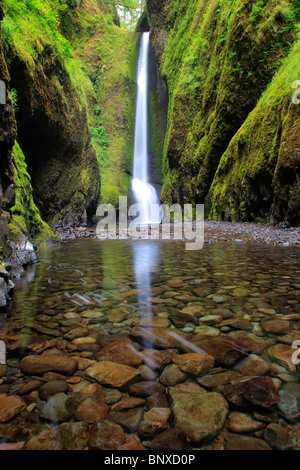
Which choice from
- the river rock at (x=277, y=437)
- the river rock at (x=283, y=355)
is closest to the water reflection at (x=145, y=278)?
the river rock at (x=283, y=355)

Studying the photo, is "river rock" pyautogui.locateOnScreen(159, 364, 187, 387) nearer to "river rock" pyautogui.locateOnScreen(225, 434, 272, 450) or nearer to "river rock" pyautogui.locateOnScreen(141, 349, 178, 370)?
"river rock" pyautogui.locateOnScreen(141, 349, 178, 370)

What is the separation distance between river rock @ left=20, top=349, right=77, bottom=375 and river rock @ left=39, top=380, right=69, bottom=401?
3.2 inches

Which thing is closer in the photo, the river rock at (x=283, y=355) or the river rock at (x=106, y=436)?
the river rock at (x=106, y=436)

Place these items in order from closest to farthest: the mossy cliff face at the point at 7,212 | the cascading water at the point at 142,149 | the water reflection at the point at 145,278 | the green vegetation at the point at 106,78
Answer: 1. the water reflection at the point at 145,278
2. the mossy cliff face at the point at 7,212
3. the green vegetation at the point at 106,78
4. the cascading water at the point at 142,149

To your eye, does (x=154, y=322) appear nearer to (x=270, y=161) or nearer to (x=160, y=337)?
(x=160, y=337)

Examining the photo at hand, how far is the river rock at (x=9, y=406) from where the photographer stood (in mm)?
931

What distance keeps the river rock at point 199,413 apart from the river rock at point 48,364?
498 mm

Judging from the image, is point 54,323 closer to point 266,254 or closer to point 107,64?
point 266,254

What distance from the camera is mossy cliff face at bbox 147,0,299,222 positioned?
9836 millimetres

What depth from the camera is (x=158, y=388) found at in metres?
1.08

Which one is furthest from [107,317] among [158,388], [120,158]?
[120,158]

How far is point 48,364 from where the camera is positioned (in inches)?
49.4

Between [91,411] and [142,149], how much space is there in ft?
90.2

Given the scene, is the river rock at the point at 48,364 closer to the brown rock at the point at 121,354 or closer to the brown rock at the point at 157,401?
the brown rock at the point at 121,354
